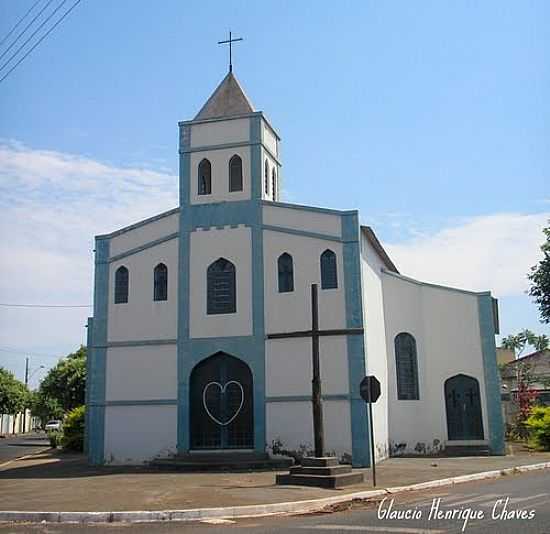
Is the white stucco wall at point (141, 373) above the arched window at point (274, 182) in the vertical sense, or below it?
below

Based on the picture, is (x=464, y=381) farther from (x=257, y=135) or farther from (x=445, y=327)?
(x=257, y=135)

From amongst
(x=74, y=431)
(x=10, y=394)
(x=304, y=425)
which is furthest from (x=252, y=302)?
(x=10, y=394)

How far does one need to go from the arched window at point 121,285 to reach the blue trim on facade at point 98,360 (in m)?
0.33

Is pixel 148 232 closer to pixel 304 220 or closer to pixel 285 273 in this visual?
pixel 285 273

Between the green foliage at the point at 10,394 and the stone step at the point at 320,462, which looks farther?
the green foliage at the point at 10,394

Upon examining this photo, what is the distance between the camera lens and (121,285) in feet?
77.9

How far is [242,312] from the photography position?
22.3 meters

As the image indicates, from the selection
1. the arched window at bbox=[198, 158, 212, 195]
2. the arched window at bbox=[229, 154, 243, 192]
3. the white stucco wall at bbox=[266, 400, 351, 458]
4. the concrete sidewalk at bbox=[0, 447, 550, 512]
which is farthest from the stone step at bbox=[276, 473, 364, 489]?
the arched window at bbox=[198, 158, 212, 195]

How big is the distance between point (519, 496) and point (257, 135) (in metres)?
14.7

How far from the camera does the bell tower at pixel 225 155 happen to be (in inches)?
926

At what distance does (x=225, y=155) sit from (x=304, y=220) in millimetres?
3740

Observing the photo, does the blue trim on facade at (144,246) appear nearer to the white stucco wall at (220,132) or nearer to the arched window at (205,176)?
the arched window at (205,176)

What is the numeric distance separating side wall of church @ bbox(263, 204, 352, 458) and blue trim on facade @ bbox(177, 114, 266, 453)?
0.26m

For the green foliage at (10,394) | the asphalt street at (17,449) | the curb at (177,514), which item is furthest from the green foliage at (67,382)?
the curb at (177,514)
